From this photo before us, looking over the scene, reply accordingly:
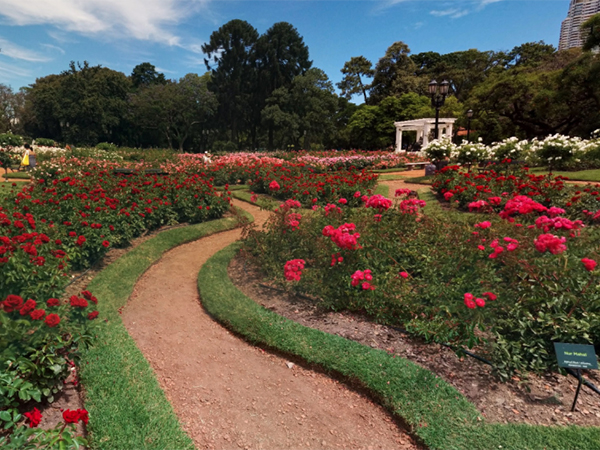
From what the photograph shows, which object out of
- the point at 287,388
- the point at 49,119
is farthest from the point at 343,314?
the point at 49,119

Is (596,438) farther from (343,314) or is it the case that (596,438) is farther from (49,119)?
(49,119)

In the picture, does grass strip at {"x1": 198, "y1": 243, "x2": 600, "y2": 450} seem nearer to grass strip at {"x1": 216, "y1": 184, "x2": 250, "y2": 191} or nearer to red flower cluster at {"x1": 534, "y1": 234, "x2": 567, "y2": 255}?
red flower cluster at {"x1": 534, "y1": 234, "x2": 567, "y2": 255}

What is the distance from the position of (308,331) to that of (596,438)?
96.2 inches

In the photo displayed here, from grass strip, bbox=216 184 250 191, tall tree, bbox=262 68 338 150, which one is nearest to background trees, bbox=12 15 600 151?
tall tree, bbox=262 68 338 150

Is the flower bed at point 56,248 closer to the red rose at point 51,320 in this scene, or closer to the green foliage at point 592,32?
the red rose at point 51,320

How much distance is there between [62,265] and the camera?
3949 millimetres

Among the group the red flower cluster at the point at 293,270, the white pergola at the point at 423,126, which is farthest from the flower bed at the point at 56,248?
the white pergola at the point at 423,126

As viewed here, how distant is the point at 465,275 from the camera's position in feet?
12.1

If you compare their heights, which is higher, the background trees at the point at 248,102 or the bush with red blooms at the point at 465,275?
the background trees at the point at 248,102

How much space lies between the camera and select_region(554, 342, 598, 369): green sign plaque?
2.49 metres

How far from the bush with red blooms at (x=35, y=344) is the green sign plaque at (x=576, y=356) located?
3.53 meters

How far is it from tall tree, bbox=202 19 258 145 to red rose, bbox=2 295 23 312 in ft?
108

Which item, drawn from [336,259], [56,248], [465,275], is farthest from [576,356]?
[56,248]

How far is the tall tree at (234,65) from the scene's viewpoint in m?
32.6
